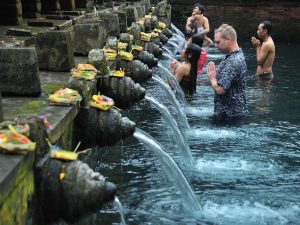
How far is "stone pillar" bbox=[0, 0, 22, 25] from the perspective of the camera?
352 inches

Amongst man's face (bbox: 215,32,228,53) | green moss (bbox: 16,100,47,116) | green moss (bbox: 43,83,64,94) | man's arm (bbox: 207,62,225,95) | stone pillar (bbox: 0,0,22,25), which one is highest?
stone pillar (bbox: 0,0,22,25)

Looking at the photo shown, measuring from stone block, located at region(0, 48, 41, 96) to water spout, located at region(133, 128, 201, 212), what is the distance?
1.35 m

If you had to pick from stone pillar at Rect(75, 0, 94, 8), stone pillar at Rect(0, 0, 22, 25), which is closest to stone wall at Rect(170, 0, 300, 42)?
stone pillar at Rect(75, 0, 94, 8)

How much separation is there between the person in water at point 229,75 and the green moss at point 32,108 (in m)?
3.47

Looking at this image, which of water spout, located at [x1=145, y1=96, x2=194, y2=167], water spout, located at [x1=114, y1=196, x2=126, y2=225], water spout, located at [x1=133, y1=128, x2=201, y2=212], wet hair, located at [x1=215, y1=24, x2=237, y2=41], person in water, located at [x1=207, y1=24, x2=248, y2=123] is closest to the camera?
water spout, located at [x1=114, y1=196, x2=126, y2=225]

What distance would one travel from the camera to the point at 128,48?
28.3ft

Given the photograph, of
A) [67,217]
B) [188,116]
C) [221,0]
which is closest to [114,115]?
[67,217]

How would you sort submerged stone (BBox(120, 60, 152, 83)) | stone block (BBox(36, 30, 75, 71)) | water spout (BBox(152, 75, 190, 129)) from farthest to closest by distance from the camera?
water spout (BBox(152, 75, 190, 129)), submerged stone (BBox(120, 60, 152, 83)), stone block (BBox(36, 30, 75, 71))

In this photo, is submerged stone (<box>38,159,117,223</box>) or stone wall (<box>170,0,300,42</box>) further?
stone wall (<box>170,0,300,42</box>)

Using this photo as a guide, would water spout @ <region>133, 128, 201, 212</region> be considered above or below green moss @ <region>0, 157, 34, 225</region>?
below

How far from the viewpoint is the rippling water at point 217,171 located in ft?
17.5

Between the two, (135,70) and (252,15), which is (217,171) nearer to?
(135,70)

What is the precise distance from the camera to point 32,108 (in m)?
4.42

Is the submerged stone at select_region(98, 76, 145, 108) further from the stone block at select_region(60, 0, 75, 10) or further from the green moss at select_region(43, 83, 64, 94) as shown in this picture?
the stone block at select_region(60, 0, 75, 10)
